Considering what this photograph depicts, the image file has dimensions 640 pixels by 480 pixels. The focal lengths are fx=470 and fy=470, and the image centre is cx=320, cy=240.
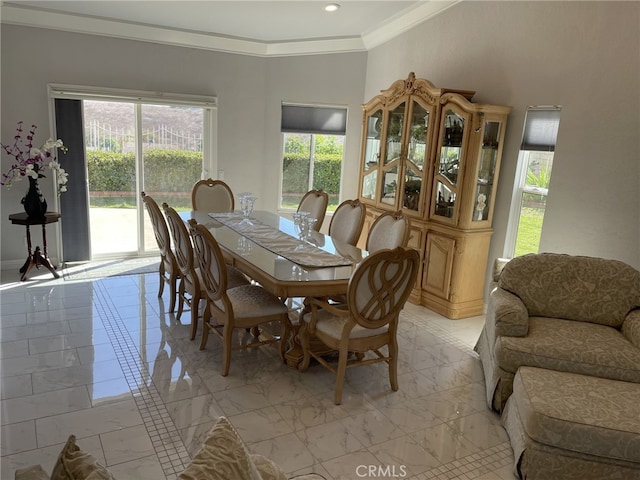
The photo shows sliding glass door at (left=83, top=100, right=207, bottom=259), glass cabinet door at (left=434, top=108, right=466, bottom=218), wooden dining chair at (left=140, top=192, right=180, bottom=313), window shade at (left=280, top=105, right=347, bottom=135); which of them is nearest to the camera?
wooden dining chair at (left=140, top=192, right=180, bottom=313)

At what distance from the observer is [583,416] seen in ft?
7.17

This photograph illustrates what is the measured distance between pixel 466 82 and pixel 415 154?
0.83 metres

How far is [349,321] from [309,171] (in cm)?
390

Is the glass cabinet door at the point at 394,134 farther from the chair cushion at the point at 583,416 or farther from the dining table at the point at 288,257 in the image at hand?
the chair cushion at the point at 583,416

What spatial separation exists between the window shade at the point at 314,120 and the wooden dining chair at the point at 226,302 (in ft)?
11.0

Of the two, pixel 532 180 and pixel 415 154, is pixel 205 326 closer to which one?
pixel 415 154

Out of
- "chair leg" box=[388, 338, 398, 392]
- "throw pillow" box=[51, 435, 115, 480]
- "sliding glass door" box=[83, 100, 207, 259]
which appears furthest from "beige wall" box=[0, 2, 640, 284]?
"throw pillow" box=[51, 435, 115, 480]

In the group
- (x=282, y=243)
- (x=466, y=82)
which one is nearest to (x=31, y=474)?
(x=282, y=243)

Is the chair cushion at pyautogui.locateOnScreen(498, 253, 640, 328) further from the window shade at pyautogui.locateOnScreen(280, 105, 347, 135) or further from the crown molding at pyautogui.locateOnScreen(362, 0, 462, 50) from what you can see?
the window shade at pyautogui.locateOnScreen(280, 105, 347, 135)

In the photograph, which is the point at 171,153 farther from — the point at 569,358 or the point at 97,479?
the point at 97,479

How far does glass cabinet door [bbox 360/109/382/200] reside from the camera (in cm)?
518

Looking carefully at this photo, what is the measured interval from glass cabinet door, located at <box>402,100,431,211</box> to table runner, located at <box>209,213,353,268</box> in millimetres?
1459

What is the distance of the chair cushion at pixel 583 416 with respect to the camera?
2.14 metres

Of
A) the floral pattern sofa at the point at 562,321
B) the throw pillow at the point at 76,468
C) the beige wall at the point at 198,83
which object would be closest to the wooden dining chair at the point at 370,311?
the floral pattern sofa at the point at 562,321
